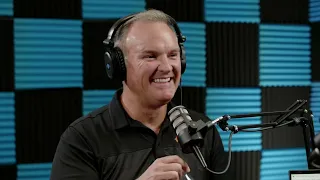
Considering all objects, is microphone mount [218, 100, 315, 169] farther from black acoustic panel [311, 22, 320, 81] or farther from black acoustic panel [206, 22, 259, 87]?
black acoustic panel [311, 22, 320, 81]

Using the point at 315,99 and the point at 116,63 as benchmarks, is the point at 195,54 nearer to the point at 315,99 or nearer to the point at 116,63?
the point at 315,99

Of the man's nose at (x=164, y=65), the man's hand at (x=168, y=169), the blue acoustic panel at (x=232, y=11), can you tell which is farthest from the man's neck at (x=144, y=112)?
the blue acoustic panel at (x=232, y=11)

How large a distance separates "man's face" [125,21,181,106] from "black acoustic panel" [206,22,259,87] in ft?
3.86

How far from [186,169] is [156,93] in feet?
0.92

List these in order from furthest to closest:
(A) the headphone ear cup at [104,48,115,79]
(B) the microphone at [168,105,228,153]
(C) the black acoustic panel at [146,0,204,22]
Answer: (C) the black acoustic panel at [146,0,204,22] → (A) the headphone ear cup at [104,48,115,79] → (B) the microphone at [168,105,228,153]

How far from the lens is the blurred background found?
6.81 ft

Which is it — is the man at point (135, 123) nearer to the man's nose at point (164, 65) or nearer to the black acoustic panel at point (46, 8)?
the man's nose at point (164, 65)

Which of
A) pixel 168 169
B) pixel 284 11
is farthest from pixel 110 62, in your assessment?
pixel 284 11

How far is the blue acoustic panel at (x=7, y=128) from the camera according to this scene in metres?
2.06

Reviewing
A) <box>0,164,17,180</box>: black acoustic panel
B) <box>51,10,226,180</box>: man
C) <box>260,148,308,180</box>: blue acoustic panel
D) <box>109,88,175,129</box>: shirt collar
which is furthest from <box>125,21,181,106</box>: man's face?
<box>260,148,308,180</box>: blue acoustic panel

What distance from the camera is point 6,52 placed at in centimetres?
205

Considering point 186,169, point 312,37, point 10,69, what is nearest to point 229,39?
point 312,37

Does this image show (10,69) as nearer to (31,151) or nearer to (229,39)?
(31,151)

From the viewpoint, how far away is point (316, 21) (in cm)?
257
